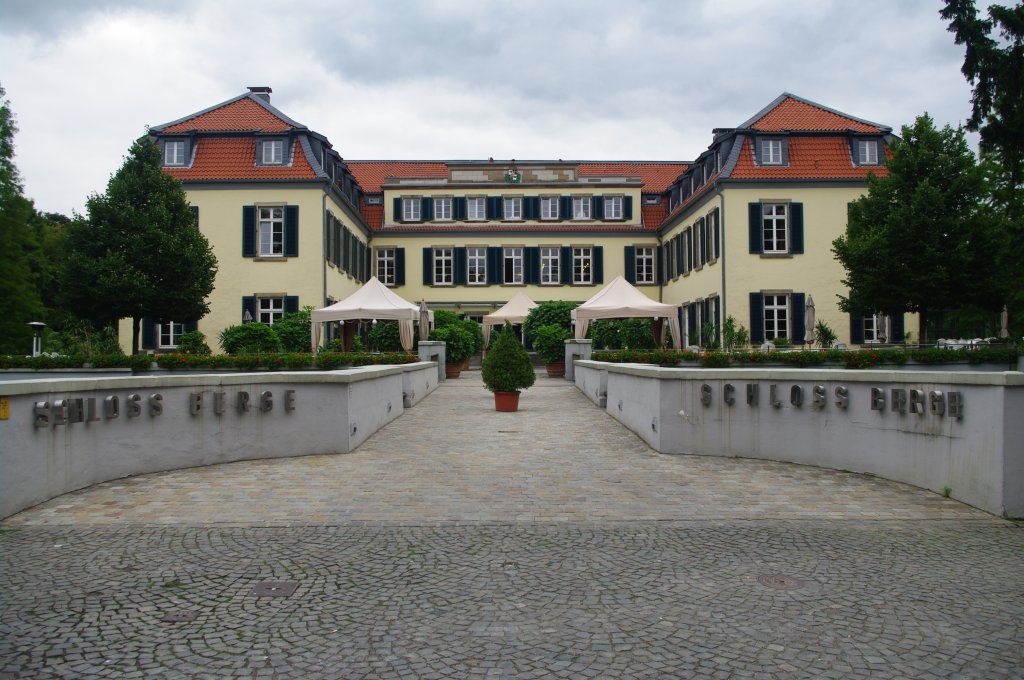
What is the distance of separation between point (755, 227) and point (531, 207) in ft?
47.3

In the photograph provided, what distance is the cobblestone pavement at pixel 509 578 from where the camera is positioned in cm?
354

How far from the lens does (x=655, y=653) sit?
3582mm

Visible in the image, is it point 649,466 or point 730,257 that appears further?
point 730,257

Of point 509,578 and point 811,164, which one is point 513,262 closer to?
point 811,164

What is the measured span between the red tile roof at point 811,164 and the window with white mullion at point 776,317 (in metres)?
4.70

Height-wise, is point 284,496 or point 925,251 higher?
point 925,251

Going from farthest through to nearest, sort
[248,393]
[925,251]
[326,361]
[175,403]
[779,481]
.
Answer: [925,251] → [326,361] → [248,393] → [175,403] → [779,481]

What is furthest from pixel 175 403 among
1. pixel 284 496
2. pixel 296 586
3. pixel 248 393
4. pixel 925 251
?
pixel 925 251

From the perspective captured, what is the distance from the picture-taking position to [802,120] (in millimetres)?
31141

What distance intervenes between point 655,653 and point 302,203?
28676mm

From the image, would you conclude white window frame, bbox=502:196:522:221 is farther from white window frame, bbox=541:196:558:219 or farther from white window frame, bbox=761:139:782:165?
white window frame, bbox=761:139:782:165

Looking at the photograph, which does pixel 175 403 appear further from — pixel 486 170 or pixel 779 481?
pixel 486 170

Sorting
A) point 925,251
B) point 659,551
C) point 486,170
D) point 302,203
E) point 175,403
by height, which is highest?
point 486,170

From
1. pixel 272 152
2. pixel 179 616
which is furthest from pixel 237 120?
pixel 179 616
